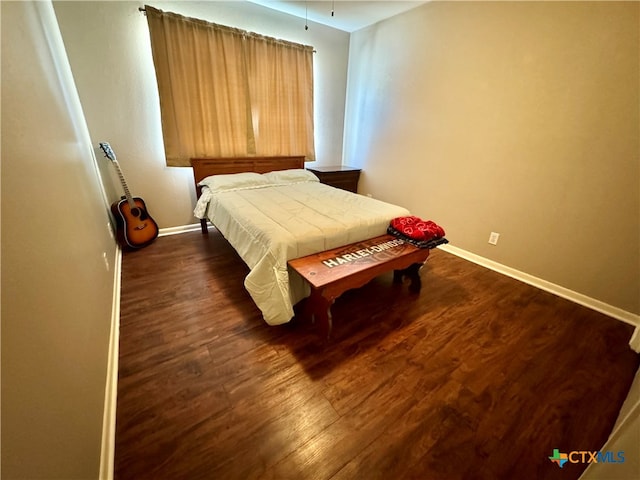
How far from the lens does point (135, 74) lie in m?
2.50

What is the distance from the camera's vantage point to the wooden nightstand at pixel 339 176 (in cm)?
363

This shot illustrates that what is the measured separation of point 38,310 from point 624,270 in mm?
3308

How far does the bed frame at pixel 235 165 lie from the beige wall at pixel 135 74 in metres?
0.18

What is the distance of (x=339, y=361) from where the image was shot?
1483 millimetres

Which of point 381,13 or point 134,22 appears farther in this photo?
point 381,13

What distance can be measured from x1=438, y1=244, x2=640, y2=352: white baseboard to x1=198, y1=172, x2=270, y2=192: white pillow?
2.40m

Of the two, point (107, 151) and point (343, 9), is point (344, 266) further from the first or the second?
point (343, 9)

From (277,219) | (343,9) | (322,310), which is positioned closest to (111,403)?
(322,310)

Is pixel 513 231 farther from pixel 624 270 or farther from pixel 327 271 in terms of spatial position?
pixel 327 271

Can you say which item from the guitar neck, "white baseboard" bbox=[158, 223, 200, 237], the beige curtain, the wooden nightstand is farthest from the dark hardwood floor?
the wooden nightstand

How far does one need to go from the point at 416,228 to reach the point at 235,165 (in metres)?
2.33

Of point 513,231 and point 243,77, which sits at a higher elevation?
point 243,77

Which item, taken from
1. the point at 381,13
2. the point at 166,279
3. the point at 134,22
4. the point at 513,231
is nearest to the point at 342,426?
the point at 166,279

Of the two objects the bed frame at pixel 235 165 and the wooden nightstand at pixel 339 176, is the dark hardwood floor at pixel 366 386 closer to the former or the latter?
the bed frame at pixel 235 165
